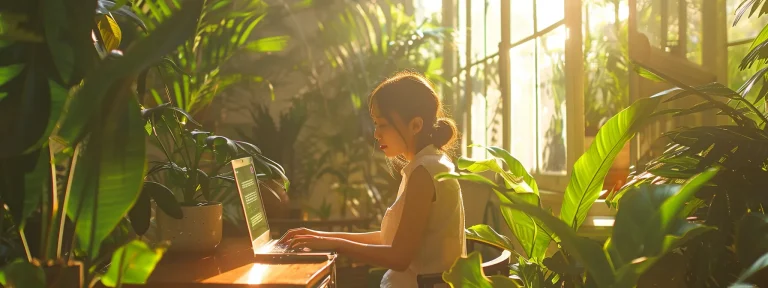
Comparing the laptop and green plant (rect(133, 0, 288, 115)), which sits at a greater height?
green plant (rect(133, 0, 288, 115))

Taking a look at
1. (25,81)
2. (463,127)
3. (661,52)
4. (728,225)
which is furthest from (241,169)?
(463,127)

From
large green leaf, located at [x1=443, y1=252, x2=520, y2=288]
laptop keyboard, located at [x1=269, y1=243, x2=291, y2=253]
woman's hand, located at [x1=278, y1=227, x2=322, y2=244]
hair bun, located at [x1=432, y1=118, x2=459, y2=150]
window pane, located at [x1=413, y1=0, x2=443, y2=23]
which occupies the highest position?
window pane, located at [x1=413, y1=0, x2=443, y2=23]

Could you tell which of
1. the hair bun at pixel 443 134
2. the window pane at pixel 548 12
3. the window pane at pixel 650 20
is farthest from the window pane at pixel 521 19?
the hair bun at pixel 443 134

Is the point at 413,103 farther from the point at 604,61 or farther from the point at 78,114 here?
the point at 604,61

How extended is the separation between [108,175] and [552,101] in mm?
2504

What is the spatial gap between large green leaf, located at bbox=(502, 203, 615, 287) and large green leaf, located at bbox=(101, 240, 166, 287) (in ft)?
1.49

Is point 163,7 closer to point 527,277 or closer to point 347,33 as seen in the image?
point 527,277

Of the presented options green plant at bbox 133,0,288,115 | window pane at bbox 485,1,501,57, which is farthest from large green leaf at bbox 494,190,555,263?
window pane at bbox 485,1,501,57

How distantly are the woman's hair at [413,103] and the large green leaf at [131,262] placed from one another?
1096 mm

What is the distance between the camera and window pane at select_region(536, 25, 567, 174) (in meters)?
3.03

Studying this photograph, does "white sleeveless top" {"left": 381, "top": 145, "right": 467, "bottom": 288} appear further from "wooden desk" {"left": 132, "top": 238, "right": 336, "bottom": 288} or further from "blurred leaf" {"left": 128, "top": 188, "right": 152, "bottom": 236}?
"blurred leaf" {"left": 128, "top": 188, "right": 152, "bottom": 236}

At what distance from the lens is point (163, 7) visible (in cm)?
236

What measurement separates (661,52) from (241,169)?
5.19 ft

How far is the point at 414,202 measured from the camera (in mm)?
1796
